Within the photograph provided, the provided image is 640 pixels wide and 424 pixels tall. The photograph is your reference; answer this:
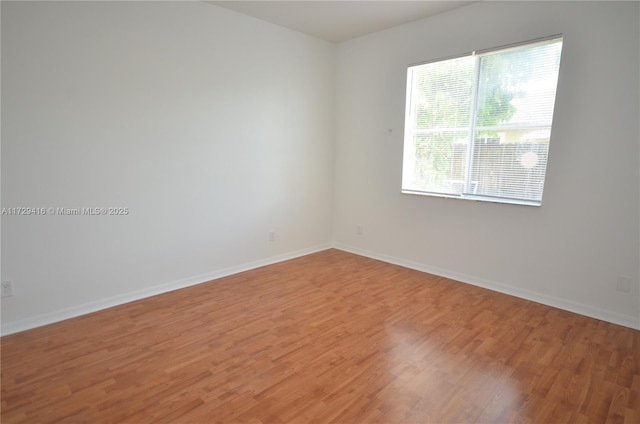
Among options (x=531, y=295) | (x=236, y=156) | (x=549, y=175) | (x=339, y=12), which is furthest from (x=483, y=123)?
(x=236, y=156)

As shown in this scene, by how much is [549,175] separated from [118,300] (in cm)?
391

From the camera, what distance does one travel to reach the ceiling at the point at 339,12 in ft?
10.5

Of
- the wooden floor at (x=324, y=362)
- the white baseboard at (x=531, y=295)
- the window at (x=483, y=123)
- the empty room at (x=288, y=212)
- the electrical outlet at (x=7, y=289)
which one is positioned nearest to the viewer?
the wooden floor at (x=324, y=362)

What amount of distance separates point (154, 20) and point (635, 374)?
437 centimetres

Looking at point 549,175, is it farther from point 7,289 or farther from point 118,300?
point 7,289

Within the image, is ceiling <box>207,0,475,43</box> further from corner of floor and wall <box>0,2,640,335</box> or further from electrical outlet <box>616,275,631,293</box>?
electrical outlet <box>616,275,631,293</box>

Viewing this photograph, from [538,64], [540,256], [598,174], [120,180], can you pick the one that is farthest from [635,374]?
[120,180]

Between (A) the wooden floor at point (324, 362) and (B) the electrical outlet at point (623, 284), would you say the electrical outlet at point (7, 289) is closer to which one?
(A) the wooden floor at point (324, 362)

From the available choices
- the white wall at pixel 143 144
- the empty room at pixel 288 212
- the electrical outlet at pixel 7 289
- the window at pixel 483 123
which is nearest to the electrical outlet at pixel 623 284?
the empty room at pixel 288 212

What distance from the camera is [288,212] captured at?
4.27 m

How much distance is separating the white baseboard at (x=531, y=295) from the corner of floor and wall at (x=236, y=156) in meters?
0.01

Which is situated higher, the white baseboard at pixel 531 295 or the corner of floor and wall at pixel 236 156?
the corner of floor and wall at pixel 236 156

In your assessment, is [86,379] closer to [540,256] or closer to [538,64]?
[540,256]

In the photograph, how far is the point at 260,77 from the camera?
3.74 metres
